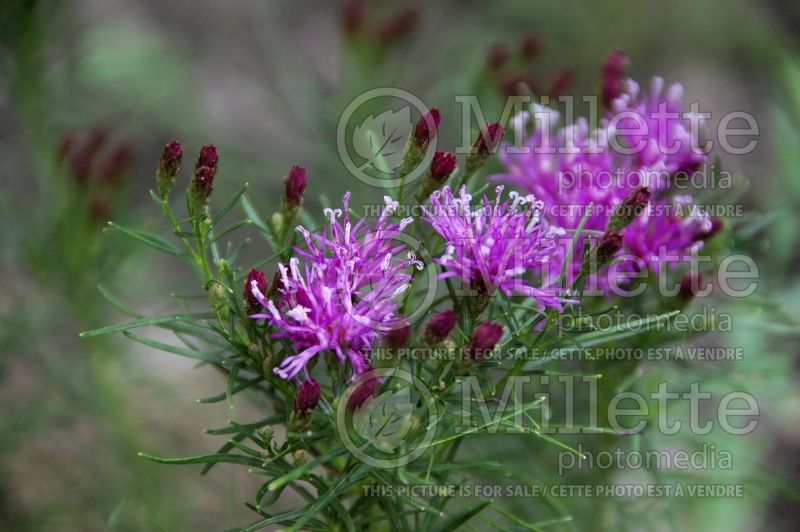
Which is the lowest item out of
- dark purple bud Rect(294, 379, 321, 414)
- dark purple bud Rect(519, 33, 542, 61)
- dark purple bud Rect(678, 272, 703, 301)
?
dark purple bud Rect(294, 379, 321, 414)

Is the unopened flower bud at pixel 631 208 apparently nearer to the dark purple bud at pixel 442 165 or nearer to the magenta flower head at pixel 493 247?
the magenta flower head at pixel 493 247

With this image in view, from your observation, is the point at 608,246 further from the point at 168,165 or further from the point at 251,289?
the point at 168,165

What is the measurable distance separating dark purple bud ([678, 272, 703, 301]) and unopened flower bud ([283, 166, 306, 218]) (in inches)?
19.6

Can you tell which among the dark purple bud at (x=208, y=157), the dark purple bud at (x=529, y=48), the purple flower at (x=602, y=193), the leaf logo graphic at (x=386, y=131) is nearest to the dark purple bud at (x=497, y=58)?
the dark purple bud at (x=529, y=48)

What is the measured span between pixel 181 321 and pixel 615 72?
2.42ft

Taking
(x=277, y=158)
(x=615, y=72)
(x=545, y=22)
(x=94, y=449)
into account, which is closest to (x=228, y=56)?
(x=277, y=158)

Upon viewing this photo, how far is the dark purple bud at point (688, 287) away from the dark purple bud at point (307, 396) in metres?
0.52

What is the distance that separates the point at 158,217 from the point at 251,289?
1277 millimetres

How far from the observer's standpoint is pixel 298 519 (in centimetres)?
92

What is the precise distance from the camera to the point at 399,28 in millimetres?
1792

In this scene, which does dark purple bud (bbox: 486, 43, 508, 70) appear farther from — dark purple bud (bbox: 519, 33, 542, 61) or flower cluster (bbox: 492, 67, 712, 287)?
flower cluster (bbox: 492, 67, 712, 287)

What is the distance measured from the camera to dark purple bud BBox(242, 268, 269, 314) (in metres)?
0.90

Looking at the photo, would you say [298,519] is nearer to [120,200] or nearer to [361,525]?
[361,525]

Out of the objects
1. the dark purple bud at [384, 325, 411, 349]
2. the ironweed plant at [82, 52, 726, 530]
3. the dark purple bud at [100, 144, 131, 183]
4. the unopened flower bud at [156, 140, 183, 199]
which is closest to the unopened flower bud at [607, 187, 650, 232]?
the ironweed plant at [82, 52, 726, 530]
